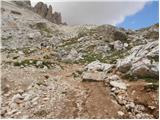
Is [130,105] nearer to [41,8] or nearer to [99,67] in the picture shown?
[99,67]

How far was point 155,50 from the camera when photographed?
22.8 m

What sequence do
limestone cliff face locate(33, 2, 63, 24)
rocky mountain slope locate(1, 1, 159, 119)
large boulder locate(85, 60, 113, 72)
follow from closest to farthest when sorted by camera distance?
rocky mountain slope locate(1, 1, 159, 119) → large boulder locate(85, 60, 113, 72) → limestone cliff face locate(33, 2, 63, 24)

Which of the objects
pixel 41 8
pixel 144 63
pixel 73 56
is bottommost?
pixel 73 56

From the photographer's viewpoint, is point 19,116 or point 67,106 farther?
point 67,106

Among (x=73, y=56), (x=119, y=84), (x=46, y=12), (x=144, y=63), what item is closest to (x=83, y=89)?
(x=119, y=84)

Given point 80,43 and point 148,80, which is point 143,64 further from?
point 80,43

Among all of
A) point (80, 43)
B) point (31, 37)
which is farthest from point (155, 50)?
point (31, 37)

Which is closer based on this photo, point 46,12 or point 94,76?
point 94,76

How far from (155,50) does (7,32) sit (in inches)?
1264

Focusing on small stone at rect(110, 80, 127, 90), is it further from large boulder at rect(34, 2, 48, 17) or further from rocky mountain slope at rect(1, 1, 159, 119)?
large boulder at rect(34, 2, 48, 17)

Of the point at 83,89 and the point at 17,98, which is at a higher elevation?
the point at 83,89

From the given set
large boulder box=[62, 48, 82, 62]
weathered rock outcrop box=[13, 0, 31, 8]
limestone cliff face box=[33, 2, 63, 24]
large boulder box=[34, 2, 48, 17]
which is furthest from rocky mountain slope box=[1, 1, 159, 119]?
large boulder box=[34, 2, 48, 17]

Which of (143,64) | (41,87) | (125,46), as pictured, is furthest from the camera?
(125,46)

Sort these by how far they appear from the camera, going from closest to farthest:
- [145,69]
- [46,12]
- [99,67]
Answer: [145,69] → [99,67] → [46,12]
